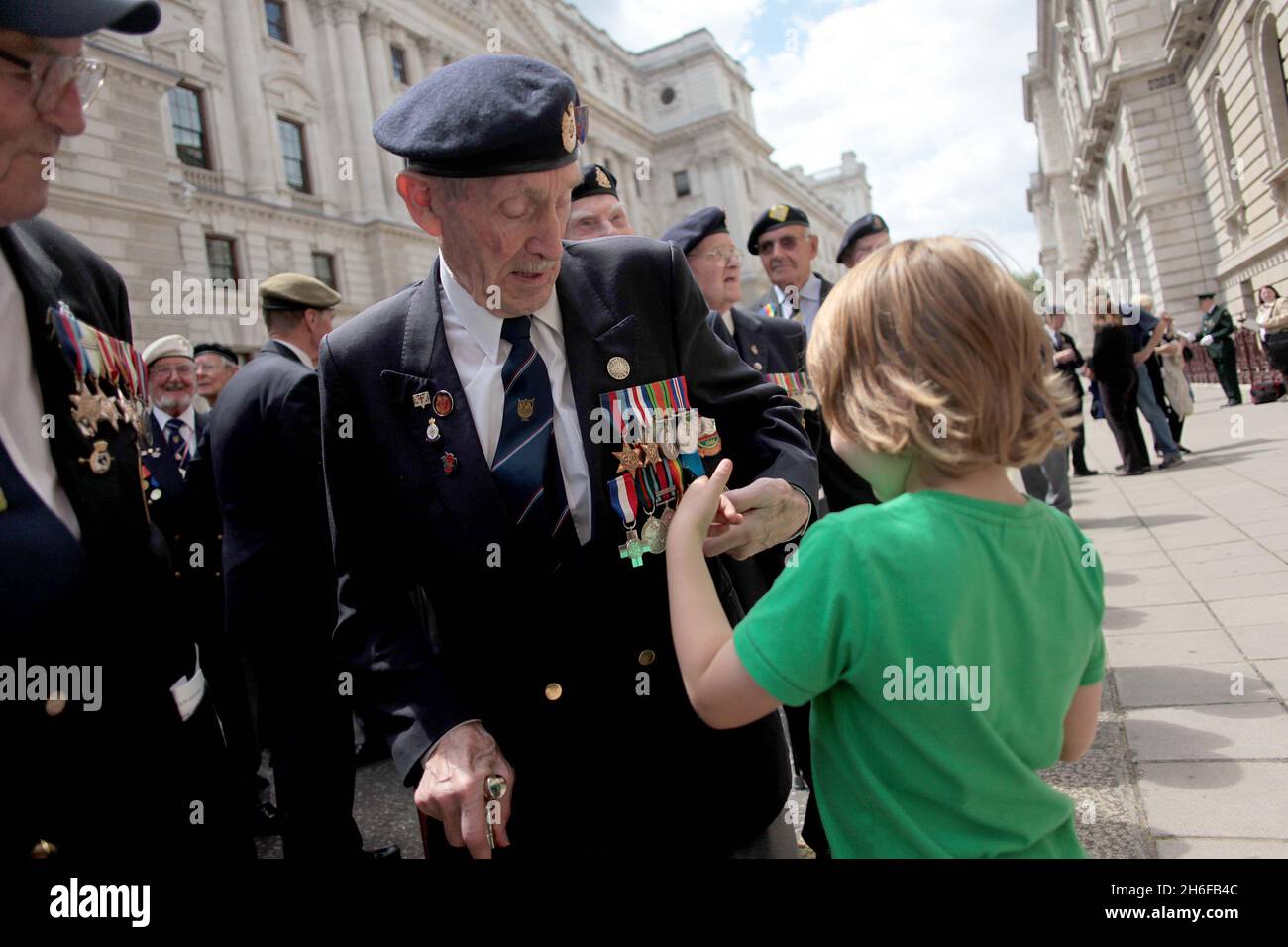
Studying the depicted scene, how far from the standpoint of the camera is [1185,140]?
86.6ft

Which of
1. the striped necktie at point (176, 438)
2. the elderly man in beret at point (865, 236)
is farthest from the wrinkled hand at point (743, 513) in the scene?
the striped necktie at point (176, 438)

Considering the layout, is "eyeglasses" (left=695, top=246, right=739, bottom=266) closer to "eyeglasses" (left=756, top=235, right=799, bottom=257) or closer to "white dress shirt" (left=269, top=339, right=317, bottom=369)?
"eyeglasses" (left=756, top=235, right=799, bottom=257)

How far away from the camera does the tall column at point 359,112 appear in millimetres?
28094

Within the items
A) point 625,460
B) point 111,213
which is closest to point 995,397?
point 625,460

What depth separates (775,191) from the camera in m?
64.9

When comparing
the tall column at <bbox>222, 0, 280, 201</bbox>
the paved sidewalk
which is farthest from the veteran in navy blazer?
the tall column at <bbox>222, 0, 280, 201</bbox>

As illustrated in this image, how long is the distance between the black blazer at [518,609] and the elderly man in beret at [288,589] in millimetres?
1641

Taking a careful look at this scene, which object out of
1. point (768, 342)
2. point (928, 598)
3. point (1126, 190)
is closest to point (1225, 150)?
point (1126, 190)

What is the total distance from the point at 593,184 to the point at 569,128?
243 cm

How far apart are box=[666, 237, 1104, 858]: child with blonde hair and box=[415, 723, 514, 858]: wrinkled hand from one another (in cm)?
44

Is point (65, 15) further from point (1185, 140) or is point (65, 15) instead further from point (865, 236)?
point (1185, 140)

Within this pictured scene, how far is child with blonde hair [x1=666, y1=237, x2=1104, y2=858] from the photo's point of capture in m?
1.32
